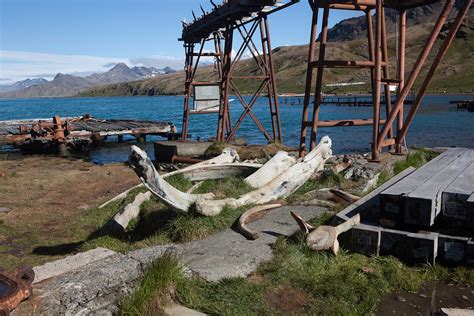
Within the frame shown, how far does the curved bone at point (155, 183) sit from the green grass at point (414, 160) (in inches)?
181

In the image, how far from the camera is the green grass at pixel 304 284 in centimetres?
422

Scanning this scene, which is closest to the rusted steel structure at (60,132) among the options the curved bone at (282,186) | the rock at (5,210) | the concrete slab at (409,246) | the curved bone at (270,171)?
the rock at (5,210)

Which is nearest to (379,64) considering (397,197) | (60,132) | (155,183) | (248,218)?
(248,218)

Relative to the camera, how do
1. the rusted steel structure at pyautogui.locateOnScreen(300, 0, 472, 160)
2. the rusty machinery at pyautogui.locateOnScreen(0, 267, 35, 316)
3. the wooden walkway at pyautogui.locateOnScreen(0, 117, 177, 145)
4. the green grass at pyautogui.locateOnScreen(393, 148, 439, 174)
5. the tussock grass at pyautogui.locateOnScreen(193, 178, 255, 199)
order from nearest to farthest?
the rusty machinery at pyautogui.locateOnScreen(0, 267, 35, 316)
the tussock grass at pyautogui.locateOnScreen(193, 178, 255, 199)
the rusted steel structure at pyautogui.locateOnScreen(300, 0, 472, 160)
the green grass at pyautogui.locateOnScreen(393, 148, 439, 174)
the wooden walkway at pyautogui.locateOnScreen(0, 117, 177, 145)

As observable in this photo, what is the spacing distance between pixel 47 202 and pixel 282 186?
8.05 meters

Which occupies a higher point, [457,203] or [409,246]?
[457,203]

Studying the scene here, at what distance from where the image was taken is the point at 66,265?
4.80 meters

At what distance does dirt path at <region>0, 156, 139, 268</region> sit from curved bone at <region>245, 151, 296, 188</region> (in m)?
3.84

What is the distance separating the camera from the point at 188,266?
200 inches

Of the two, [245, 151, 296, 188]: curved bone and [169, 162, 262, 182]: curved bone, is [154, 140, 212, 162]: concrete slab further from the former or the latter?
[245, 151, 296, 188]: curved bone

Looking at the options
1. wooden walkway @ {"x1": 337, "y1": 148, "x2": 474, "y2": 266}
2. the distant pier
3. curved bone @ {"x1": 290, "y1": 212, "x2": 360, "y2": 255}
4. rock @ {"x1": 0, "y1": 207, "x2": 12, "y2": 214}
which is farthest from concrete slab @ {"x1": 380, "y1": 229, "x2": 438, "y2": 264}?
the distant pier

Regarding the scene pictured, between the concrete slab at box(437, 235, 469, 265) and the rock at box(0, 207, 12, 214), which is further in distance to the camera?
the rock at box(0, 207, 12, 214)

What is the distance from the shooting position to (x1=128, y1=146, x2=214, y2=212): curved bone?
597cm

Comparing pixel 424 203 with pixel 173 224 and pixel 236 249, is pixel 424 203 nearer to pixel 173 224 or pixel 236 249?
pixel 236 249
